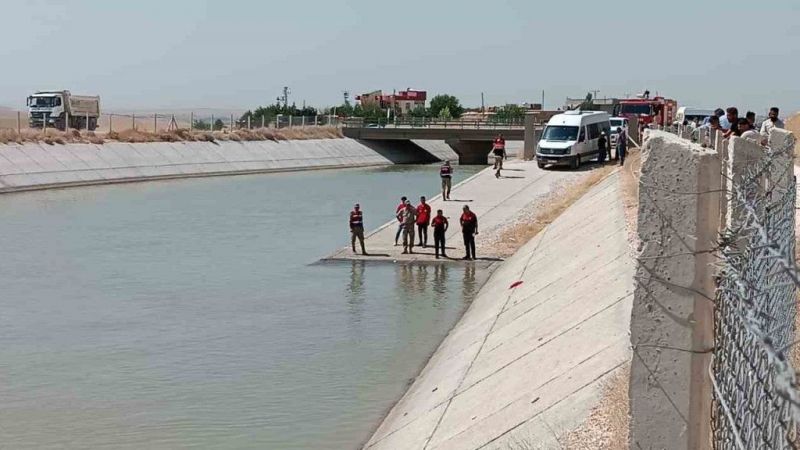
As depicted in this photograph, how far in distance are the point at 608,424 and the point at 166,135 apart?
6848 centimetres

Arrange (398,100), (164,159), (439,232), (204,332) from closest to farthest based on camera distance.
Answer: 1. (204,332)
2. (439,232)
3. (164,159)
4. (398,100)

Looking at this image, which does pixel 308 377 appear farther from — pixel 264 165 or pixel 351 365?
pixel 264 165

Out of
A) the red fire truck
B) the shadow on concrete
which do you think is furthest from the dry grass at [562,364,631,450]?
the shadow on concrete

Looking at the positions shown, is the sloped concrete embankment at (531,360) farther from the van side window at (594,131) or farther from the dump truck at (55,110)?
the dump truck at (55,110)

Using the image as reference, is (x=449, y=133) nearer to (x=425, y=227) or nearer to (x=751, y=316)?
(x=425, y=227)

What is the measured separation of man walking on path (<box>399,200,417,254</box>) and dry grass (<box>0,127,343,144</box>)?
37.4 meters

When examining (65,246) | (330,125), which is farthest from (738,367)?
(330,125)

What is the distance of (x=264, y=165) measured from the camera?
76125mm

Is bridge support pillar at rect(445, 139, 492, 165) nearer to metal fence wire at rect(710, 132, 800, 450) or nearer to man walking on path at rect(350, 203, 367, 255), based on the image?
man walking on path at rect(350, 203, 367, 255)

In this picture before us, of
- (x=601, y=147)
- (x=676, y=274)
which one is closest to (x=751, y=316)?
(x=676, y=274)

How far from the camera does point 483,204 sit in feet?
129

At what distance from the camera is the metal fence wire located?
3.62 m

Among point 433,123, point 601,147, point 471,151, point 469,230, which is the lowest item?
point 469,230

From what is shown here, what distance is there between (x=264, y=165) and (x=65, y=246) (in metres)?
43.8
